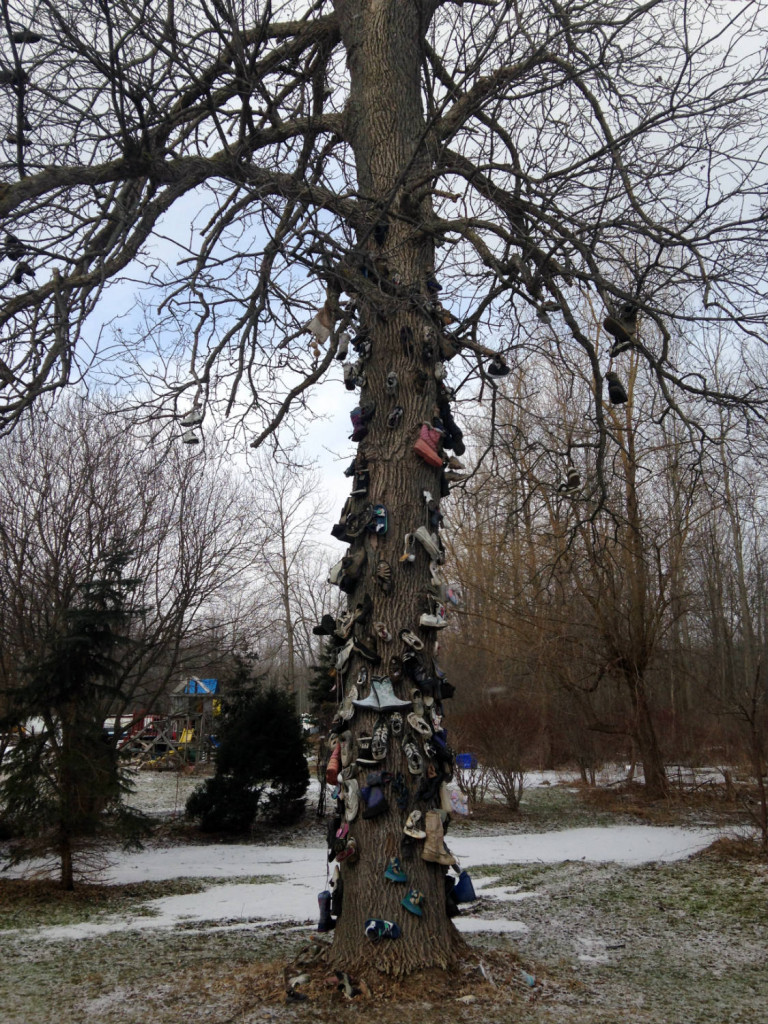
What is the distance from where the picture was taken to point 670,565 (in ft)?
45.6

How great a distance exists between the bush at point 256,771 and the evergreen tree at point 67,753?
3.43 metres

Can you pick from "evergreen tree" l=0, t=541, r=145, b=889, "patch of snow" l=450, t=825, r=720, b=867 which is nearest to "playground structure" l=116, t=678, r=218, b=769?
"patch of snow" l=450, t=825, r=720, b=867

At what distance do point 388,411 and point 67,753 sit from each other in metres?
5.20

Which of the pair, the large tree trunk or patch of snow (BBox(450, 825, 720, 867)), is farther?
patch of snow (BBox(450, 825, 720, 867))

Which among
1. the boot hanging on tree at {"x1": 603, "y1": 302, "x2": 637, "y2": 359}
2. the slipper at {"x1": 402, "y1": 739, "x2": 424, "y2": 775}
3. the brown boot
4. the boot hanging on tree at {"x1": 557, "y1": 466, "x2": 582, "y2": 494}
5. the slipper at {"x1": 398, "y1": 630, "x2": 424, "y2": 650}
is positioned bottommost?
the brown boot

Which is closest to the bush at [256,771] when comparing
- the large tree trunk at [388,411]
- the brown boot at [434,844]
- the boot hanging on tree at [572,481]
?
the boot hanging on tree at [572,481]

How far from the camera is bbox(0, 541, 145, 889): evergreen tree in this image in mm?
7598

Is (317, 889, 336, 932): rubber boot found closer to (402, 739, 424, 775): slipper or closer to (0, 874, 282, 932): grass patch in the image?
(402, 739, 424, 775): slipper

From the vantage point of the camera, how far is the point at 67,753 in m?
7.72

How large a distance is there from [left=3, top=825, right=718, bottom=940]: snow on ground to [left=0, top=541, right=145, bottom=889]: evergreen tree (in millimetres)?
878

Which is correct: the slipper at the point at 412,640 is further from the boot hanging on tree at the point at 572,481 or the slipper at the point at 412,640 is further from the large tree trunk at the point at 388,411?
the boot hanging on tree at the point at 572,481

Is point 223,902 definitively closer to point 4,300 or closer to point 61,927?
point 61,927

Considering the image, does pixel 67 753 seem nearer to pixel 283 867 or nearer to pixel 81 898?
pixel 81 898

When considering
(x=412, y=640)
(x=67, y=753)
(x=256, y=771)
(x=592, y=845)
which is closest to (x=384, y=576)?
(x=412, y=640)
